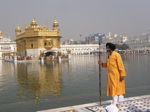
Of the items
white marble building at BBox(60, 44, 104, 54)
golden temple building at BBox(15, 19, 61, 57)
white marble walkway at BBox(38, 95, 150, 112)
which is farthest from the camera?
white marble building at BBox(60, 44, 104, 54)

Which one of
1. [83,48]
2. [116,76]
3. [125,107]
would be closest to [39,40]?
[125,107]

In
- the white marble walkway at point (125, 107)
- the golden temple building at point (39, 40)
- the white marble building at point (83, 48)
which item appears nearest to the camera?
the white marble walkway at point (125, 107)

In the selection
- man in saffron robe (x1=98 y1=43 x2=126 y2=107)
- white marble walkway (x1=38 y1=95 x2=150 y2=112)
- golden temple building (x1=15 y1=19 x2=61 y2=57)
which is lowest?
white marble walkway (x1=38 y1=95 x2=150 y2=112)

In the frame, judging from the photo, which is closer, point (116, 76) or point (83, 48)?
point (116, 76)

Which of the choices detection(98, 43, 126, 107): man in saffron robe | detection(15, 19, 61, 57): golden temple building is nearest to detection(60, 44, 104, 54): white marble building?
detection(15, 19, 61, 57): golden temple building

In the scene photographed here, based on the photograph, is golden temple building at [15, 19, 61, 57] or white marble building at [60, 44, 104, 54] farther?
white marble building at [60, 44, 104, 54]

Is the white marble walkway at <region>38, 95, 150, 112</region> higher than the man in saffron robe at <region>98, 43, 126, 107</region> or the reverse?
the reverse

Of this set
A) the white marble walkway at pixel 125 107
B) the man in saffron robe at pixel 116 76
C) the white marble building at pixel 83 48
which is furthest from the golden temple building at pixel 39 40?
the white marble building at pixel 83 48

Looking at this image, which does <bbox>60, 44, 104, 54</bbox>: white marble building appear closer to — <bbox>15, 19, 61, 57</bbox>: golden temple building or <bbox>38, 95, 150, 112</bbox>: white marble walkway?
<bbox>15, 19, 61, 57</bbox>: golden temple building

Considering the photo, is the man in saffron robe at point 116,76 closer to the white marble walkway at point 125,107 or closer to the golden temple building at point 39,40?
the white marble walkway at point 125,107

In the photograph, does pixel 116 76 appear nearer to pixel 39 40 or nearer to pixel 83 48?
pixel 39 40

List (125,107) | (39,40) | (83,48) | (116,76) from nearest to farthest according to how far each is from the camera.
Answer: (116,76), (125,107), (39,40), (83,48)

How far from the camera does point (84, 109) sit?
19.4 ft

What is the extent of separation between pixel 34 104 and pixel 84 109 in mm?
2434
